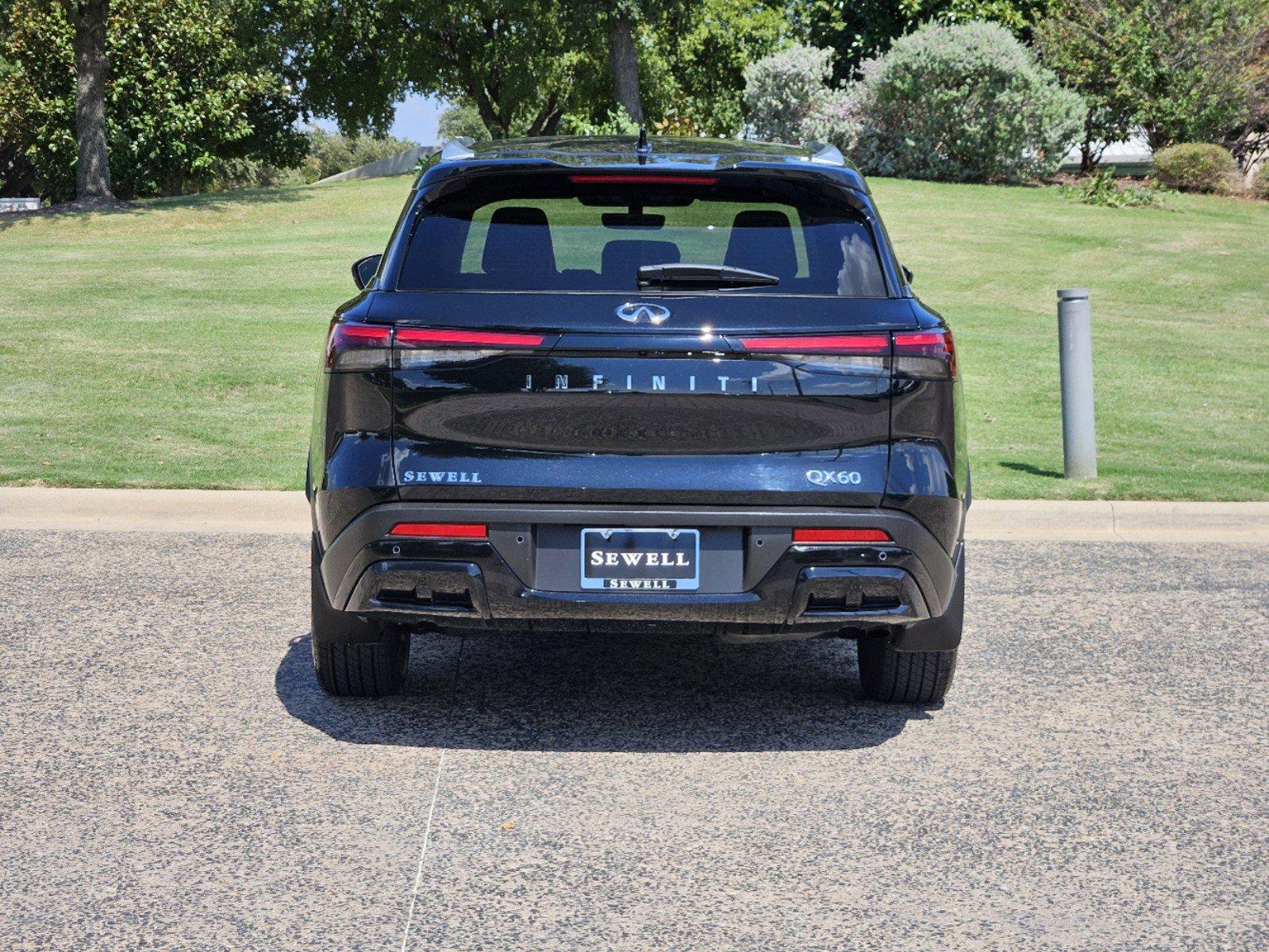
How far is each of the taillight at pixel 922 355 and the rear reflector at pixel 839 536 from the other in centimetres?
46

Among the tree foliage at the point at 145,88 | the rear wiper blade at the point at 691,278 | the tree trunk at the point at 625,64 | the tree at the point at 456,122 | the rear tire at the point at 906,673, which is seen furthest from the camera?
the tree at the point at 456,122

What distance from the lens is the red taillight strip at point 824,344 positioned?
4.29m

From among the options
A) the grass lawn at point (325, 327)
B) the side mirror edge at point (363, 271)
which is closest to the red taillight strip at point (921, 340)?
the side mirror edge at point (363, 271)

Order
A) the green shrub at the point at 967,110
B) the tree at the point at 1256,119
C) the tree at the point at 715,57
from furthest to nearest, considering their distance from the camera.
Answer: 1. the tree at the point at 715,57
2. the tree at the point at 1256,119
3. the green shrub at the point at 967,110

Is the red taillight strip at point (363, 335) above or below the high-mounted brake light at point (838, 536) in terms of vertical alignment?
above

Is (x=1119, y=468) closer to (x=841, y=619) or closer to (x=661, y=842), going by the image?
(x=841, y=619)

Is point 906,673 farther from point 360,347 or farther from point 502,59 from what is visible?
point 502,59

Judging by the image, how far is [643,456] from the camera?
4324 millimetres

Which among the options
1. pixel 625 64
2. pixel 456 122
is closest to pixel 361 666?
pixel 625 64

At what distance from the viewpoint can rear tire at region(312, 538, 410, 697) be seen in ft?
16.0

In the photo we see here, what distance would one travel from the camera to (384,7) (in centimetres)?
4338

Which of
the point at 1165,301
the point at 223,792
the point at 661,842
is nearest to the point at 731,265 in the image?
the point at 661,842

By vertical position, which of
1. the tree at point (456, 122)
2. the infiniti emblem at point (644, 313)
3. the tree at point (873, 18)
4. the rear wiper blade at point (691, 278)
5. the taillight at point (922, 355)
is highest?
the tree at point (873, 18)

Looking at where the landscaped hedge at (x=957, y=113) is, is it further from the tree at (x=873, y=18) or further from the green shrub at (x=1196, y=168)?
the tree at (x=873, y=18)
